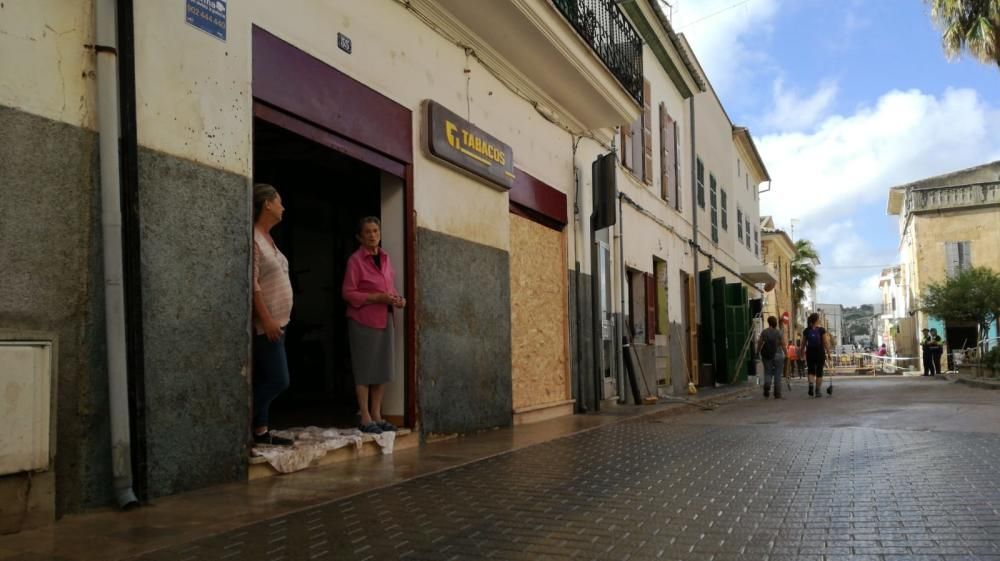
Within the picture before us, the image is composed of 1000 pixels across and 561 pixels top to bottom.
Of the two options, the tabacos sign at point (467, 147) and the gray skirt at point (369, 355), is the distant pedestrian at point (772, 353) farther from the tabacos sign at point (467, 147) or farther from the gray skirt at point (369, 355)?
the gray skirt at point (369, 355)

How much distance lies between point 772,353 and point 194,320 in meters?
13.4

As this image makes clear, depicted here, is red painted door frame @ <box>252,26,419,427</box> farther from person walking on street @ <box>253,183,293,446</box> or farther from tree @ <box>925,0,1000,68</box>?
tree @ <box>925,0,1000,68</box>

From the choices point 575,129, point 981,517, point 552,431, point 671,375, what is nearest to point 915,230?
point 671,375

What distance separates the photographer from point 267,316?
5.38m

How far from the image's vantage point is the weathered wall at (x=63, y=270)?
12.4ft

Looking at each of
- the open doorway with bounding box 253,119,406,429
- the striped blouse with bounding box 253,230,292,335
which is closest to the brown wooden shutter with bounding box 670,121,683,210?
the open doorway with bounding box 253,119,406,429

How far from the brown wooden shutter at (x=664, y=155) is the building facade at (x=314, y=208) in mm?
1398

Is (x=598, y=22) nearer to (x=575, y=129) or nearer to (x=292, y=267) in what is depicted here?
(x=575, y=129)

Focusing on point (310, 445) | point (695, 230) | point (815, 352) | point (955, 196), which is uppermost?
point (955, 196)

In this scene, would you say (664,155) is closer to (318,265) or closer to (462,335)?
(318,265)

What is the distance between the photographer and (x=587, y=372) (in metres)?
11.6

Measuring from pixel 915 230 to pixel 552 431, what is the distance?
135 feet

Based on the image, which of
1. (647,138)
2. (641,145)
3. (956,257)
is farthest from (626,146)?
(956,257)

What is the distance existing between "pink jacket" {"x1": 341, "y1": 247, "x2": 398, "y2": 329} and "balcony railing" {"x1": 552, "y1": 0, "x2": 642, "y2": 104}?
14.3 feet
